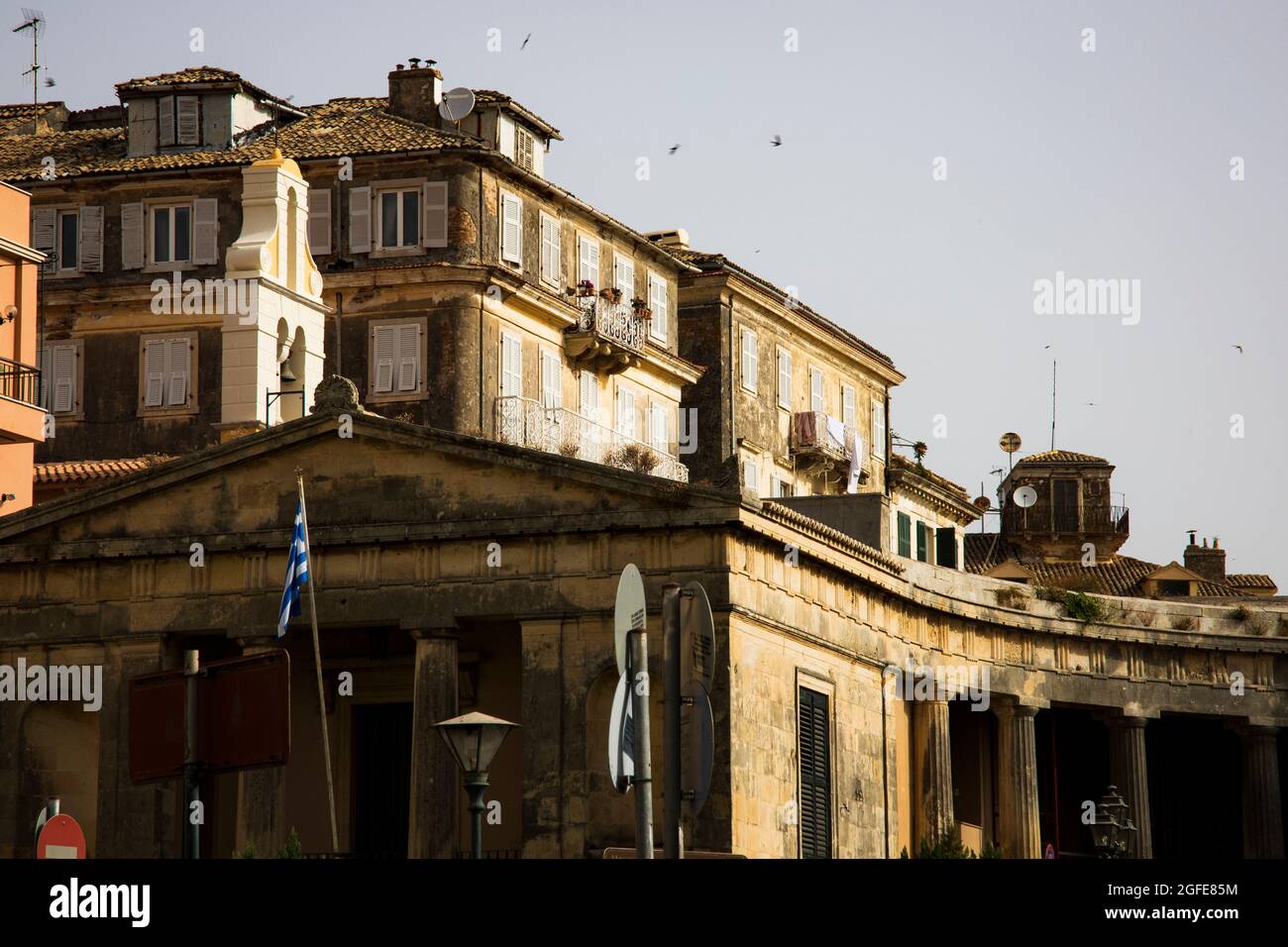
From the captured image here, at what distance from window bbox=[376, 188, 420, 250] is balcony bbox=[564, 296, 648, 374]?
18.0 ft

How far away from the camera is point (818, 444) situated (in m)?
74.4

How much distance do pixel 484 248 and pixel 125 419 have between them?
9.62m

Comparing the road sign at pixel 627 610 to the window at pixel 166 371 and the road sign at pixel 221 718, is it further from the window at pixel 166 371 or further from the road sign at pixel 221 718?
the window at pixel 166 371

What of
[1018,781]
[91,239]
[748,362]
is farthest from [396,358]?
[1018,781]

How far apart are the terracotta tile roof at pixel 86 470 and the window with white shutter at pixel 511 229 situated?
10025 millimetres

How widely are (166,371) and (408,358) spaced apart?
19.7ft

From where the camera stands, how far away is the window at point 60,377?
61906 millimetres

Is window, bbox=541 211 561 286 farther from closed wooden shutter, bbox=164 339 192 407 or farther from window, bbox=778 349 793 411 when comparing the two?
window, bbox=778 349 793 411

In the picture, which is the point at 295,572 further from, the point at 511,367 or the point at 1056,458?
the point at 1056,458

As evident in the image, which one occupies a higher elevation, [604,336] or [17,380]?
[604,336]

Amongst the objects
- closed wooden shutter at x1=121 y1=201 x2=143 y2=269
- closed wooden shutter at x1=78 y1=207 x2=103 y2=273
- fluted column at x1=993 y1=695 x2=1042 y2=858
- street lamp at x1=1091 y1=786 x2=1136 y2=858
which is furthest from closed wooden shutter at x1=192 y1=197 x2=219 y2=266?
street lamp at x1=1091 y1=786 x2=1136 y2=858

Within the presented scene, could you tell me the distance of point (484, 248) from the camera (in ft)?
202

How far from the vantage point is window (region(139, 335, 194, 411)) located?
2419 inches
